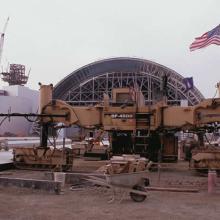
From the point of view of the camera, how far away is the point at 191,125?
17922mm

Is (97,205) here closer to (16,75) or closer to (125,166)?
(125,166)

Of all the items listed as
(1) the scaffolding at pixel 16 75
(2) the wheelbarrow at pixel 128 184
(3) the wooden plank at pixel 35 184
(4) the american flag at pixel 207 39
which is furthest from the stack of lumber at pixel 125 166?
(1) the scaffolding at pixel 16 75

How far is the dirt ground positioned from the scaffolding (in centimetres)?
10771

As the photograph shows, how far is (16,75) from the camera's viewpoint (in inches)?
4710

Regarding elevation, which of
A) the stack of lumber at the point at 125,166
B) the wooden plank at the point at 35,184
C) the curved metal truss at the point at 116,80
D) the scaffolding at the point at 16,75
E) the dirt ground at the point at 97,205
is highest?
the scaffolding at the point at 16,75

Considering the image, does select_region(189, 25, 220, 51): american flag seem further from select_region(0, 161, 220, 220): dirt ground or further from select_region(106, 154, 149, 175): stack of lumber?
select_region(106, 154, 149, 175): stack of lumber

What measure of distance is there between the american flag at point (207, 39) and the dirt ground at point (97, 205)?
14717mm

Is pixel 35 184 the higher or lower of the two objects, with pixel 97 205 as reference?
higher

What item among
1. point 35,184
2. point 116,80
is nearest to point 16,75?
point 116,80

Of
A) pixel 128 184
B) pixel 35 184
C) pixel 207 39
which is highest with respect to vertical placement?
pixel 207 39

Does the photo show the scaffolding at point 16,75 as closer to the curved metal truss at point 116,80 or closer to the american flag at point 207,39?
the curved metal truss at point 116,80

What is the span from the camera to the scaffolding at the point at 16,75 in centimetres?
11875

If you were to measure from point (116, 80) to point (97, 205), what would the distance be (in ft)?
220

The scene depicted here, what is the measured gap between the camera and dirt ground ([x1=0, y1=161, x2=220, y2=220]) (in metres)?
9.48
